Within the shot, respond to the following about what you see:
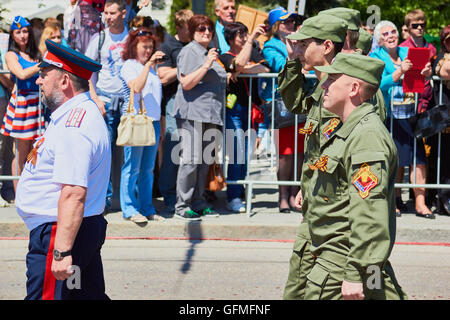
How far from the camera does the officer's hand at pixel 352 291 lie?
3752mm

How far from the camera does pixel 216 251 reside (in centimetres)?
781

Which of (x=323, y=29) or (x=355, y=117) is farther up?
(x=323, y=29)

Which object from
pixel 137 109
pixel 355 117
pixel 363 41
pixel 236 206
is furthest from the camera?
pixel 236 206

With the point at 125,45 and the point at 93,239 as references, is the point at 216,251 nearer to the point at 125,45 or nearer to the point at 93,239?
the point at 125,45

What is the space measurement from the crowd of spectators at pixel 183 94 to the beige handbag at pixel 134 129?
6.1 inches

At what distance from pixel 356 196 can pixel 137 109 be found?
15.2 ft

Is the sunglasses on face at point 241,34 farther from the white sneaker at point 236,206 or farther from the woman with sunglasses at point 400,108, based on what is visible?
the white sneaker at point 236,206

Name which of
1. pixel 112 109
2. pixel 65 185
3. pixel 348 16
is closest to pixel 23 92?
pixel 112 109

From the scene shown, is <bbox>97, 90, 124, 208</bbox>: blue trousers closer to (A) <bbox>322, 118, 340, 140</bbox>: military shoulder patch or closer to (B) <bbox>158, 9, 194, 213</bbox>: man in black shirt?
(B) <bbox>158, 9, 194, 213</bbox>: man in black shirt

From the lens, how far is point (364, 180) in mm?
3791

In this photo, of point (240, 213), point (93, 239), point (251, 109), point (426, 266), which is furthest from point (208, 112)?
point (93, 239)

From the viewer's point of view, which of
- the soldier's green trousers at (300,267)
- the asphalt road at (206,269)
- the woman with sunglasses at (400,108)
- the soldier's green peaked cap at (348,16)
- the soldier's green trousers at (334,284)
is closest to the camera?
the soldier's green trousers at (334,284)

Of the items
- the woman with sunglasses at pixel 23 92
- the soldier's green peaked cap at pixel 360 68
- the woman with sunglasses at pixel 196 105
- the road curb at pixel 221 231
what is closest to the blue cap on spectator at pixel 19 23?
the woman with sunglasses at pixel 23 92

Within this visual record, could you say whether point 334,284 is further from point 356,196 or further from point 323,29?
point 323,29
